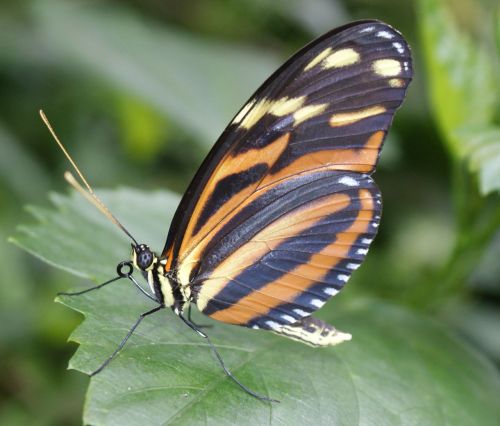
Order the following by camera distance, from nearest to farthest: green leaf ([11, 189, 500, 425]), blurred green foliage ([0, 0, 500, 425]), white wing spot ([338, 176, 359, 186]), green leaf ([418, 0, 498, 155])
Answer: green leaf ([11, 189, 500, 425])
white wing spot ([338, 176, 359, 186])
green leaf ([418, 0, 498, 155])
blurred green foliage ([0, 0, 500, 425])

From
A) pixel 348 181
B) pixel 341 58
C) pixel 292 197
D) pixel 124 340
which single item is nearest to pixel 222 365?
pixel 124 340

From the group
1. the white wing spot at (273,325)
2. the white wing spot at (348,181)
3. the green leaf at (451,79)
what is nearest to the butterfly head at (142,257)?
the white wing spot at (273,325)

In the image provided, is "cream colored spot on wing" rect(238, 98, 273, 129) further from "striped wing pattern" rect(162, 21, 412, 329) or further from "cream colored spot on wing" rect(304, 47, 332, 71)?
"cream colored spot on wing" rect(304, 47, 332, 71)

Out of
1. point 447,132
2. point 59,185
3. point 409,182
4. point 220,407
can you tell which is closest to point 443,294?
point 447,132

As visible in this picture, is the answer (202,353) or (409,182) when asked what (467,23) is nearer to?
(409,182)

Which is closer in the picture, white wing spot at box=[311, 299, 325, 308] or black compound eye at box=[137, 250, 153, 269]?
black compound eye at box=[137, 250, 153, 269]

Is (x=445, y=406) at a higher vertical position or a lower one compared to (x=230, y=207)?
lower

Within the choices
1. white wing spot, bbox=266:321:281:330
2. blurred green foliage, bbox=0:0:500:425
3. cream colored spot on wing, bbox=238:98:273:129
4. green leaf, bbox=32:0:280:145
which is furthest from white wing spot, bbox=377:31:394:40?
green leaf, bbox=32:0:280:145
